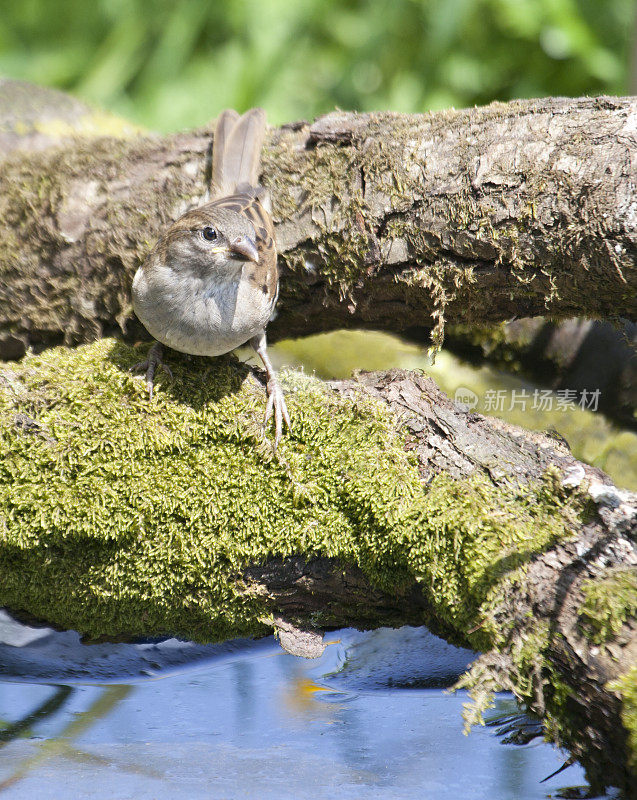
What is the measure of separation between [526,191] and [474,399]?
1.92 metres

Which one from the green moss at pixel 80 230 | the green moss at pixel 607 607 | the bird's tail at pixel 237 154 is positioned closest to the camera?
the green moss at pixel 607 607

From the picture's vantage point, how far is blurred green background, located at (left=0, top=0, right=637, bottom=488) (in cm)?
722

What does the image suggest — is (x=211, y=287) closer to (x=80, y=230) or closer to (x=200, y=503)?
(x=200, y=503)

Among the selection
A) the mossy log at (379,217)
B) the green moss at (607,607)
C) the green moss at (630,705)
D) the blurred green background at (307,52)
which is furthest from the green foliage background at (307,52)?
the green moss at (630,705)

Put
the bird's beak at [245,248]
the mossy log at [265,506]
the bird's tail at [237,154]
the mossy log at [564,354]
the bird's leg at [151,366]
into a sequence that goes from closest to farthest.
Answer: the mossy log at [265,506] < the bird's beak at [245,248] < the bird's leg at [151,366] < the bird's tail at [237,154] < the mossy log at [564,354]

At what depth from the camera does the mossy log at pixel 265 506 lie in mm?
2730

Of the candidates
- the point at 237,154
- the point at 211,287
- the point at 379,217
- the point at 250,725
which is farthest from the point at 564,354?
the point at 250,725

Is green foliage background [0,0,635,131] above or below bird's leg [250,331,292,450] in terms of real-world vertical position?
above

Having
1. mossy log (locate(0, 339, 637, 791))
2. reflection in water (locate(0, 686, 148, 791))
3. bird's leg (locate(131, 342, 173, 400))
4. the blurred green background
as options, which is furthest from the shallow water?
the blurred green background

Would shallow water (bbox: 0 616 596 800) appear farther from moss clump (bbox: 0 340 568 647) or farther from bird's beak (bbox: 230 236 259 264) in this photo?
bird's beak (bbox: 230 236 259 264)

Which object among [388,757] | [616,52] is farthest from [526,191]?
[616,52]

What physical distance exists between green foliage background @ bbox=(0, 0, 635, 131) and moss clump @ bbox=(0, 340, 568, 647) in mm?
5140

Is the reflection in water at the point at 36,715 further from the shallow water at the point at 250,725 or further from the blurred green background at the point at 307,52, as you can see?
the blurred green background at the point at 307,52

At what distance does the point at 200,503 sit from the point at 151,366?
60cm
